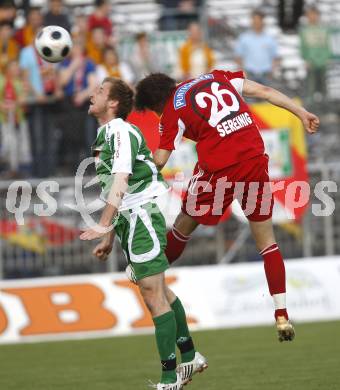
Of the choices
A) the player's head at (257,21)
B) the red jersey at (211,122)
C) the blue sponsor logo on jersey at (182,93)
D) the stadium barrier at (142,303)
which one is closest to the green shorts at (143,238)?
the red jersey at (211,122)

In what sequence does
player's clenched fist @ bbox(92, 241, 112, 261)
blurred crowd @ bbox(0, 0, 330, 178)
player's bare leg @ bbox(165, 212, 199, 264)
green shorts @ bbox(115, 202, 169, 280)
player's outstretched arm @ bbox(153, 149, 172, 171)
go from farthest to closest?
blurred crowd @ bbox(0, 0, 330, 178) → player's bare leg @ bbox(165, 212, 199, 264) → player's outstretched arm @ bbox(153, 149, 172, 171) → green shorts @ bbox(115, 202, 169, 280) → player's clenched fist @ bbox(92, 241, 112, 261)

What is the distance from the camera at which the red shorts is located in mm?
8648

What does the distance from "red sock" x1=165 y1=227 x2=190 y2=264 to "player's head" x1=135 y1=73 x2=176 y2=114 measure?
3.66 ft

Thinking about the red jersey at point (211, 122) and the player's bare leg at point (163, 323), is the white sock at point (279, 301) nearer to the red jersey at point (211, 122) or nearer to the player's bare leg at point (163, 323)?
the player's bare leg at point (163, 323)

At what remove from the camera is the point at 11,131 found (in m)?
15.8

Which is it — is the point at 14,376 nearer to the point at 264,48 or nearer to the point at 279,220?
the point at 279,220

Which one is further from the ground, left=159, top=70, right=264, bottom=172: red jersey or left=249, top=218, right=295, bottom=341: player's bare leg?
left=159, top=70, right=264, bottom=172: red jersey

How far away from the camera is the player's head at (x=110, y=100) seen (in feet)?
27.0

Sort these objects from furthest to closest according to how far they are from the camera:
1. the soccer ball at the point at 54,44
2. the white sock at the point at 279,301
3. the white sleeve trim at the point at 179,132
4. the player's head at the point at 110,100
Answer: the soccer ball at the point at 54,44
the white sock at the point at 279,301
the white sleeve trim at the point at 179,132
the player's head at the point at 110,100

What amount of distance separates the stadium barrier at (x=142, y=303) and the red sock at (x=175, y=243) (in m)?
5.09

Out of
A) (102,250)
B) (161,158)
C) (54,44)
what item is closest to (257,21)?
(54,44)

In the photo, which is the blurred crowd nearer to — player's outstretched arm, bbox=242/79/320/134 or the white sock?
player's outstretched arm, bbox=242/79/320/134

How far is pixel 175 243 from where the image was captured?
9.17 metres

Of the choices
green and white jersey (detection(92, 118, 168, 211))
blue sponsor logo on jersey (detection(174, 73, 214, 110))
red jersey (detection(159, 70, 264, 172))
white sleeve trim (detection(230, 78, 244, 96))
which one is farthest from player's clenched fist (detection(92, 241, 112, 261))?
white sleeve trim (detection(230, 78, 244, 96))
